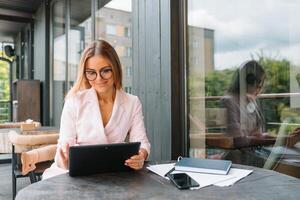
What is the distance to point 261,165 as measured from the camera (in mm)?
2234

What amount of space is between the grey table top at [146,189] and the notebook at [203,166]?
0.40 ft

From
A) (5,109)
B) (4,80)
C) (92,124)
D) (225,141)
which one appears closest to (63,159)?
(92,124)

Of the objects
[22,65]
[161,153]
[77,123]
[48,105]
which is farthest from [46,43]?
[77,123]

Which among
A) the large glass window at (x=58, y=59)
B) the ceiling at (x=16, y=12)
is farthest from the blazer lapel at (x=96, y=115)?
the ceiling at (x=16, y=12)

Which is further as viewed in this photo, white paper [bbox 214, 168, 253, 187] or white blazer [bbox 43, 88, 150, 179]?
white blazer [bbox 43, 88, 150, 179]

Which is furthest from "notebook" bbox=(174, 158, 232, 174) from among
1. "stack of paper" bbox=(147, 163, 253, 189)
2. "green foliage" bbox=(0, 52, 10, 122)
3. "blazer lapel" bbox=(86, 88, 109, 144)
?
"green foliage" bbox=(0, 52, 10, 122)

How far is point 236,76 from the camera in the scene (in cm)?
245

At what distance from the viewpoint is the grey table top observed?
1.05 m

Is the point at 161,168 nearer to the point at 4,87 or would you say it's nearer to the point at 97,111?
the point at 97,111

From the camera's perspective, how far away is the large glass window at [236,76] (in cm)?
226

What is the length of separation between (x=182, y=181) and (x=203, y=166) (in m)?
0.23

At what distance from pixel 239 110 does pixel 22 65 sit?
737cm

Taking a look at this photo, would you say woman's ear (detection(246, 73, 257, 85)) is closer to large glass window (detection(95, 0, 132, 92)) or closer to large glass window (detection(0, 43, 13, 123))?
large glass window (detection(95, 0, 132, 92))

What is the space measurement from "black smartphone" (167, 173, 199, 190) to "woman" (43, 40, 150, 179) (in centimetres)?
40
